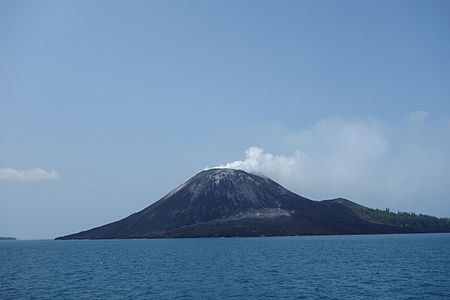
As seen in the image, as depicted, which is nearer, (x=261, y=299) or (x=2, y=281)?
(x=261, y=299)

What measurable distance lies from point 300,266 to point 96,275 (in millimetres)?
49929

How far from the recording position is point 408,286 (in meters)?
70.4

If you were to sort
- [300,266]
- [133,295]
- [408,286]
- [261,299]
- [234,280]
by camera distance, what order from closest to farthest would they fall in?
1. [261,299]
2. [133,295]
3. [408,286]
4. [234,280]
5. [300,266]

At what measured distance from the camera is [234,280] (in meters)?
79.1

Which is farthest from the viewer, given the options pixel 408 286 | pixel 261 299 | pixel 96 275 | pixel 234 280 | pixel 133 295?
pixel 96 275

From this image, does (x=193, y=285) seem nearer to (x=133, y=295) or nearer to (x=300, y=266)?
(x=133, y=295)

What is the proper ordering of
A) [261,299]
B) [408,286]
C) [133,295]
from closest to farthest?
[261,299], [133,295], [408,286]

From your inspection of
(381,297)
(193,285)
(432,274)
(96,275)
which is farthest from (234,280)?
(432,274)

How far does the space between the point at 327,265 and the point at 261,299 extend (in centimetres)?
4840

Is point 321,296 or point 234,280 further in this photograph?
point 234,280

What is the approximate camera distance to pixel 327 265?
339 feet

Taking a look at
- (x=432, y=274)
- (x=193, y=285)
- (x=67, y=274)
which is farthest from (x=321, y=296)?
(x=67, y=274)

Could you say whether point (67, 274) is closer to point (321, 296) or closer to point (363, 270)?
point (321, 296)

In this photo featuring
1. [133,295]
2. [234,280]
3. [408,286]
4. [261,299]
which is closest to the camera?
[261,299]
